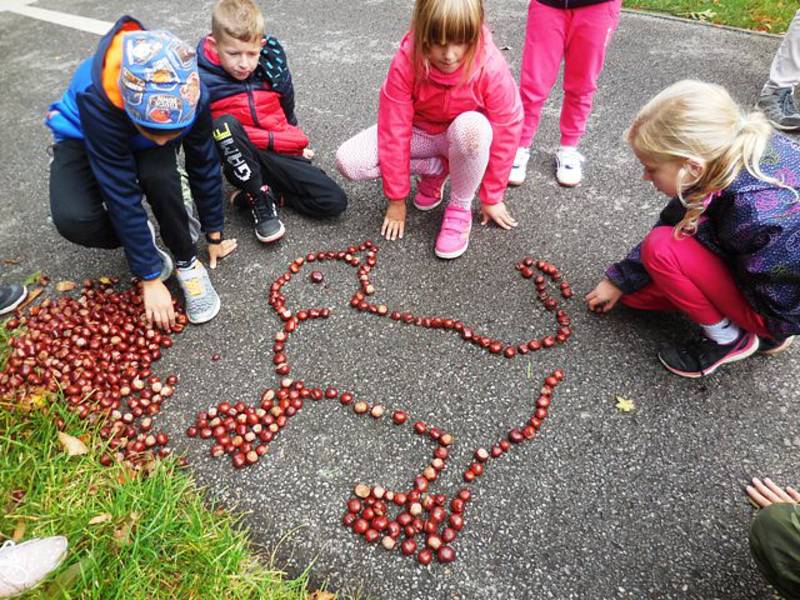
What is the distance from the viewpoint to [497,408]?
2699 millimetres

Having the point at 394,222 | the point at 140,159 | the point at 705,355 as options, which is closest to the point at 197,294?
the point at 140,159

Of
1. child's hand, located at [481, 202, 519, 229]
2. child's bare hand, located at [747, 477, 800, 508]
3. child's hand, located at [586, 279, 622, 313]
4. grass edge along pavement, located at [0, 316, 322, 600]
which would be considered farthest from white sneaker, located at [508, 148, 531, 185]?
grass edge along pavement, located at [0, 316, 322, 600]

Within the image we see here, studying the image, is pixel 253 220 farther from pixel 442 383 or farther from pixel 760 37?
pixel 760 37

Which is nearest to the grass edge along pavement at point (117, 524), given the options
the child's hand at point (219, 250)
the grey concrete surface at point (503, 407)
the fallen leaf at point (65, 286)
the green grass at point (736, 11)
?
the grey concrete surface at point (503, 407)

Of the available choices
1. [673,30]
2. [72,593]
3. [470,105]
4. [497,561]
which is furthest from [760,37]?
[72,593]

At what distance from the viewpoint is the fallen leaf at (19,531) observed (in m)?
2.23

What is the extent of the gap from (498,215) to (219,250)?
6.10 ft

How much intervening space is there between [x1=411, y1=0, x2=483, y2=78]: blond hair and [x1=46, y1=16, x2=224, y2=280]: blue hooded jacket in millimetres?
1170

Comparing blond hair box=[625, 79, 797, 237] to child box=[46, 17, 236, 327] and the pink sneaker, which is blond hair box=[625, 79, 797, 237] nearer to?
the pink sneaker

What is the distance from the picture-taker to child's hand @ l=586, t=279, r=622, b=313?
2.99 m

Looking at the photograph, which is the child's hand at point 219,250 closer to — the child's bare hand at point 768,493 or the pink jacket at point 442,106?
the pink jacket at point 442,106

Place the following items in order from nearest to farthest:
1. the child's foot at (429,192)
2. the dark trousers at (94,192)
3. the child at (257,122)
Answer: the dark trousers at (94,192) → the child at (257,122) → the child's foot at (429,192)

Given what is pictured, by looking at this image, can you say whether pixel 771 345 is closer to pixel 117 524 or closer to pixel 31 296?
pixel 117 524

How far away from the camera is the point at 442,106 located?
126 inches
